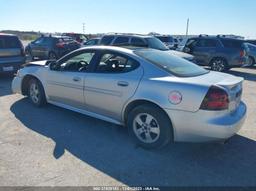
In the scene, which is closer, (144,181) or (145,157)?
(144,181)

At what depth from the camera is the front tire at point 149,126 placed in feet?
13.0

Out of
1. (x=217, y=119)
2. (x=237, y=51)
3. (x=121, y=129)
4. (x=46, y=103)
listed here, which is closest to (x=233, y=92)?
(x=217, y=119)

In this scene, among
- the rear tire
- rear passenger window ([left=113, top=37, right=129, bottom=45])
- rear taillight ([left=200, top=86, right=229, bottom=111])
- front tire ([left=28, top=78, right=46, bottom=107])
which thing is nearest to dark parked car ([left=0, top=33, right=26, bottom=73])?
front tire ([left=28, top=78, right=46, bottom=107])

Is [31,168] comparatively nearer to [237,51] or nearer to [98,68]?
[98,68]

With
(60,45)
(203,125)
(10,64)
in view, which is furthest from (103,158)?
(60,45)

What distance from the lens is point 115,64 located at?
4711mm

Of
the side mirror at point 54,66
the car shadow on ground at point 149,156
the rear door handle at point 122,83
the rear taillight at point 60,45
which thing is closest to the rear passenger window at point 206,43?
the rear taillight at point 60,45

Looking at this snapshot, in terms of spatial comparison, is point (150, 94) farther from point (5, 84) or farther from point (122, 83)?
point (5, 84)

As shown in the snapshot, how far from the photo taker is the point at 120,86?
435 cm

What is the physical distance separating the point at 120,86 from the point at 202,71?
1.48m

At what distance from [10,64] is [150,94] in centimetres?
711

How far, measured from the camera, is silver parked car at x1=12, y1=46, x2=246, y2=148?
366cm

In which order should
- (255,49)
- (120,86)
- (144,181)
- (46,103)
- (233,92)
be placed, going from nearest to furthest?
(144,181) → (233,92) → (120,86) → (46,103) → (255,49)

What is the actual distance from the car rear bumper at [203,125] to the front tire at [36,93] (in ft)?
10.9
